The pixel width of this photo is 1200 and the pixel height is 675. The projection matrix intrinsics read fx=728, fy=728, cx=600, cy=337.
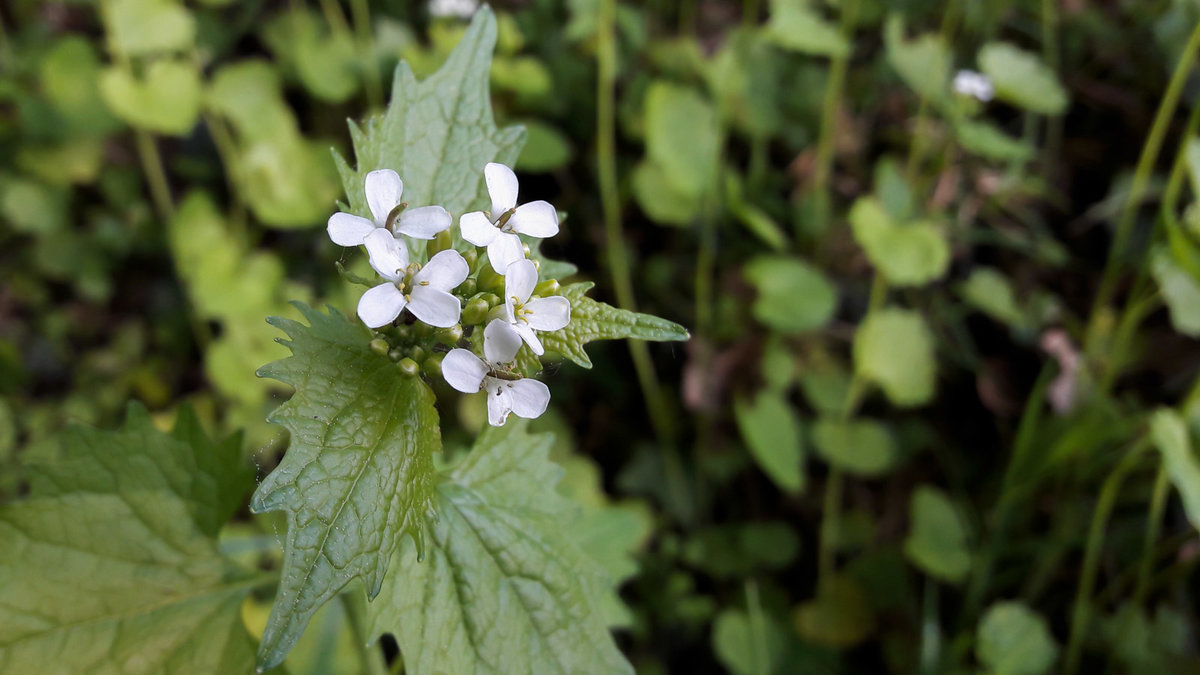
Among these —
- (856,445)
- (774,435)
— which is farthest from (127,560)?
(856,445)

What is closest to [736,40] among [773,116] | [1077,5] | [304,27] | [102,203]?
[773,116]

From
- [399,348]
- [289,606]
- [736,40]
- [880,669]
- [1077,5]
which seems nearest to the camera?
[289,606]

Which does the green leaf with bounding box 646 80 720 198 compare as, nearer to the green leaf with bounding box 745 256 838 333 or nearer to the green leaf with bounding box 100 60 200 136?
the green leaf with bounding box 745 256 838 333

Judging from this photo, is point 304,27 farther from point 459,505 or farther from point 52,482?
point 459,505

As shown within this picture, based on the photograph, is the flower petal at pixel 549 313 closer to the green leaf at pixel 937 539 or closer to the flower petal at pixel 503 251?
the flower petal at pixel 503 251

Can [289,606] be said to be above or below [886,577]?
above

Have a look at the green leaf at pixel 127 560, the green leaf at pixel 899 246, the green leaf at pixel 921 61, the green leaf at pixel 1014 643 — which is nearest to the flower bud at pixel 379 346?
the green leaf at pixel 127 560
